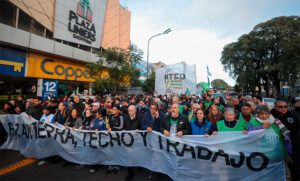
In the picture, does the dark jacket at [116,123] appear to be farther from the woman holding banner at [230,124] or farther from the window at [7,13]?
the window at [7,13]

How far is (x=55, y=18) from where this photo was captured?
42.0 ft

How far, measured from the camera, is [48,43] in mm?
11727

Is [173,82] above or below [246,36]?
below

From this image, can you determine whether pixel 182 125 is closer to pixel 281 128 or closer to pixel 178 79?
pixel 281 128

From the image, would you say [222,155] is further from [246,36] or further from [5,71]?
[246,36]

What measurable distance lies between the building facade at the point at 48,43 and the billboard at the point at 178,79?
7184 millimetres

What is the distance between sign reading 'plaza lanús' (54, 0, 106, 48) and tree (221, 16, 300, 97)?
22.6 m

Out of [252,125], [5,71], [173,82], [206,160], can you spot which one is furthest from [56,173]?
[5,71]

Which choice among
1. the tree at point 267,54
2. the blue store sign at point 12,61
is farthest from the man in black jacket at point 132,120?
the tree at point 267,54

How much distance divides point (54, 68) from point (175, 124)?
14593 mm

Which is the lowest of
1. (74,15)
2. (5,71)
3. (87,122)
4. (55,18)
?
(87,122)

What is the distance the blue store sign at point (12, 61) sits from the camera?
957 centimetres

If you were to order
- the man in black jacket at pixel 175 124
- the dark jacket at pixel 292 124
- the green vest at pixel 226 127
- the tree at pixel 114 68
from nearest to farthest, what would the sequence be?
the dark jacket at pixel 292 124
the green vest at pixel 226 127
the man in black jacket at pixel 175 124
the tree at pixel 114 68

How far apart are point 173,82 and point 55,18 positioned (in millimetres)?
13153
